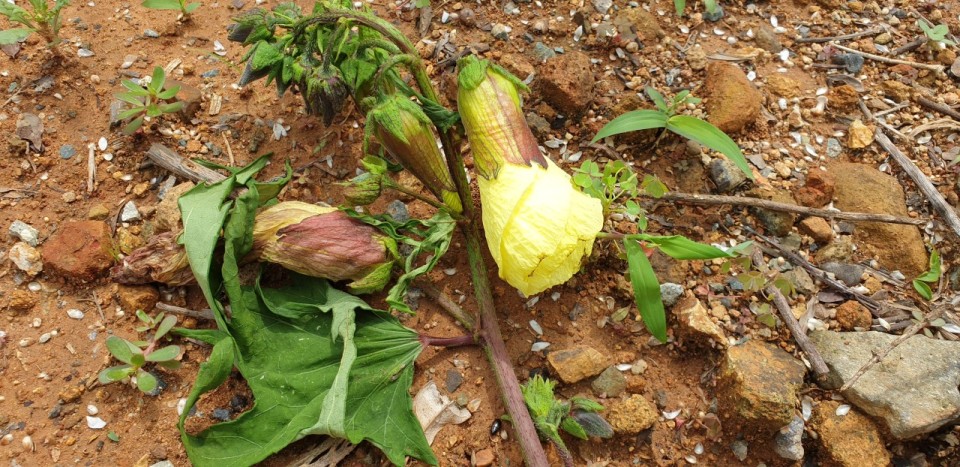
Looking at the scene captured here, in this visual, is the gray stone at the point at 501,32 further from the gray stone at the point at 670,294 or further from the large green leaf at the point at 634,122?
the gray stone at the point at 670,294

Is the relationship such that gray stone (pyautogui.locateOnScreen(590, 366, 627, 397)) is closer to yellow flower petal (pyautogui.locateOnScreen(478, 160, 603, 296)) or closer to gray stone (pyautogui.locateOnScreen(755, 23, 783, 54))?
yellow flower petal (pyautogui.locateOnScreen(478, 160, 603, 296))

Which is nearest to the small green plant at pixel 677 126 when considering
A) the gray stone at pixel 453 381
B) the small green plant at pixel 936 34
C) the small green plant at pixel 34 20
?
the gray stone at pixel 453 381

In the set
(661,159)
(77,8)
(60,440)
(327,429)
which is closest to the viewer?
(327,429)

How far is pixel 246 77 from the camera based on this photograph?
2613 mm

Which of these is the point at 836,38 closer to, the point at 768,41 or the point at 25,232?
the point at 768,41

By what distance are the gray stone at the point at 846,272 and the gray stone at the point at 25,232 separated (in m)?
3.32

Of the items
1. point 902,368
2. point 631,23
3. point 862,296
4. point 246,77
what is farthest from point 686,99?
point 246,77

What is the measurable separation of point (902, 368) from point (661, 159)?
1.28m

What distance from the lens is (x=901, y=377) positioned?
2.58 meters

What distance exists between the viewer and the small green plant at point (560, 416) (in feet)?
8.11

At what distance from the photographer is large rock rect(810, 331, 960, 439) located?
8.19 ft

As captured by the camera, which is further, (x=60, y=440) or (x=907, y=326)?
(x=907, y=326)

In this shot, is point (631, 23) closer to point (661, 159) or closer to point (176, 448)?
point (661, 159)

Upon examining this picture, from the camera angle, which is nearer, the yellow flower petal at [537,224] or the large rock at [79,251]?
the yellow flower petal at [537,224]
